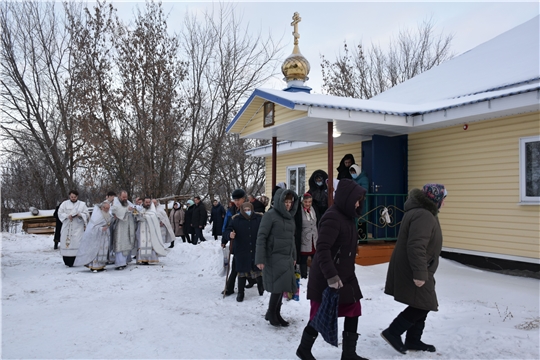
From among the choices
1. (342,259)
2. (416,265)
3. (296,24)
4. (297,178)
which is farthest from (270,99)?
(297,178)

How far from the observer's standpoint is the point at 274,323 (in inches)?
204

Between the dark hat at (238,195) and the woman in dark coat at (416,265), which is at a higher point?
the dark hat at (238,195)

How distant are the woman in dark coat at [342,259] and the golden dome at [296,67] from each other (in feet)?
29.5

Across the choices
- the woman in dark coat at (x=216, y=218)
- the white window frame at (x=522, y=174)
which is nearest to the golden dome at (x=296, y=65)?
the woman in dark coat at (x=216, y=218)

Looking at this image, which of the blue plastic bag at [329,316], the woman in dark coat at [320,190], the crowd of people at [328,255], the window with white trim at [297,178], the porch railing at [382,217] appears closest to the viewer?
the blue plastic bag at [329,316]

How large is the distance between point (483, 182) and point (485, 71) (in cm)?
A: 350

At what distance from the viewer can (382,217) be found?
9.24 m

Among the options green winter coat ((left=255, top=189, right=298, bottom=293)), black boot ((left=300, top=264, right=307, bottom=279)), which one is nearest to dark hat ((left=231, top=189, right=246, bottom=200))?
green winter coat ((left=255, top=189, right=298, bottom=293))

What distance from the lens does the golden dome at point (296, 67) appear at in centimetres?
1226

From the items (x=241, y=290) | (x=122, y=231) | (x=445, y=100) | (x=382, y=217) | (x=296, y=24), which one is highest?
(x=296, y=24)

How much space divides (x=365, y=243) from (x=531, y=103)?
4.16 m

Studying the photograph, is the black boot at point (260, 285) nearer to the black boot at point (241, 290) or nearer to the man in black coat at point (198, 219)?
the black boot at point (241, 290)

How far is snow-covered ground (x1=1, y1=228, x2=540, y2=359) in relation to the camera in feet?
14.1

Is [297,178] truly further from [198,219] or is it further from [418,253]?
[418,253]
